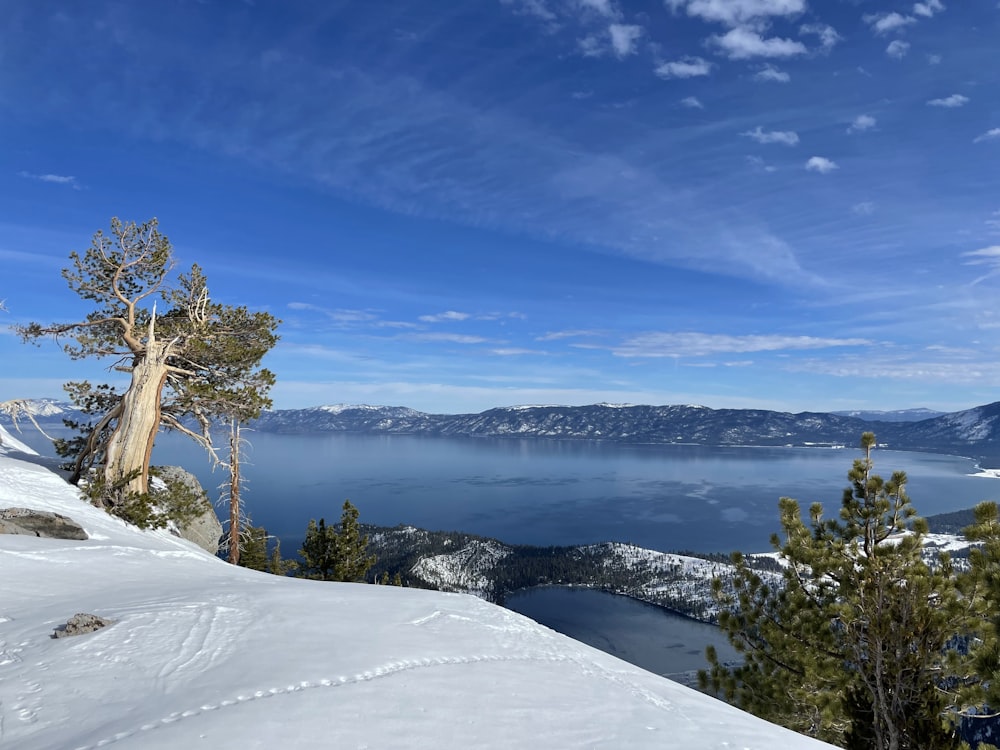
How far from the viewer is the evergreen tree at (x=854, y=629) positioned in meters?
9.09

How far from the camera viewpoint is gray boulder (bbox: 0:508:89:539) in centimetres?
1158

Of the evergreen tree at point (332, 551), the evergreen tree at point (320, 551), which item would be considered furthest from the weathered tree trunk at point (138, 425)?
the evergreen tree at point (320, 551)

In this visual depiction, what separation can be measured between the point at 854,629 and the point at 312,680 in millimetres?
9642

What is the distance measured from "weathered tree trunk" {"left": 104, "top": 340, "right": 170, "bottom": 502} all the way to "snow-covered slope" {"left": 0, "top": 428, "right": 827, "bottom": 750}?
10.2 m

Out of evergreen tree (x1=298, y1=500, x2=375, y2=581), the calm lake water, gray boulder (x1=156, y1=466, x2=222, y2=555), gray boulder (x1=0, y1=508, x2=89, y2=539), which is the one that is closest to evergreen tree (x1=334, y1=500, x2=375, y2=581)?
evergreen tree (x1=298, y1=500, x2=375, y2=581)

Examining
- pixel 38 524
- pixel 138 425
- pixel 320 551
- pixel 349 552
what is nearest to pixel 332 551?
pixel 320 551

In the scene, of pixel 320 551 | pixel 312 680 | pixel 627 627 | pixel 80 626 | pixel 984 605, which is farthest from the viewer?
pixel 627 627

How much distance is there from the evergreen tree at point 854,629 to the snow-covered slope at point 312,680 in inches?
194

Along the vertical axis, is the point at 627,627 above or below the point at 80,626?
below

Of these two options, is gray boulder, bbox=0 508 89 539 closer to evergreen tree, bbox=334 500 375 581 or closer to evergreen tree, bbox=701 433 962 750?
evergreen tree, bbox=701 433 962 750

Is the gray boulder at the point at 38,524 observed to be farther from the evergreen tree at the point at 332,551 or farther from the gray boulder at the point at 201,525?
the evergreen tree at the point at 332,551

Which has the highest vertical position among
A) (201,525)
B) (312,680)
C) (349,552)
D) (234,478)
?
(312,680)

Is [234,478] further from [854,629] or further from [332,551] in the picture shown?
[854,629]

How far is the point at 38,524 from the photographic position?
463 inches
